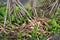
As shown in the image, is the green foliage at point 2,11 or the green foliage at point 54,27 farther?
the green foliage at point 2,11

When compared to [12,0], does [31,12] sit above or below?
below

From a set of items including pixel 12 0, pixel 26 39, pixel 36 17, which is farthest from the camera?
pixel 36 17

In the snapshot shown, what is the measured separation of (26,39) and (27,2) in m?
0.91

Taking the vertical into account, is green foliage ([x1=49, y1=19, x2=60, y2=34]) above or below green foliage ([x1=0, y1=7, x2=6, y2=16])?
below

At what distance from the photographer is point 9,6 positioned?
3.45 m

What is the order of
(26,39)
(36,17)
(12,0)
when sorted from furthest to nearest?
(36,17) < (12,0) < (26,39)

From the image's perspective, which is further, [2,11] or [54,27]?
[2,11]

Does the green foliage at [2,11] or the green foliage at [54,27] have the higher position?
the green foliage at [2,11]

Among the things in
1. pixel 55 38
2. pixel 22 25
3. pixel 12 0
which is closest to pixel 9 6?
pixel 12 0

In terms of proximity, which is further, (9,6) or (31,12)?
(31,12)

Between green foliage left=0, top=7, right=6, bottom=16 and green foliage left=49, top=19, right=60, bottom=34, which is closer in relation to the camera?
green foliage left=49, top=19, right=60, bottom=34

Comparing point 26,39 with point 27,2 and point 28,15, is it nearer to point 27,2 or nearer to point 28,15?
point 28,15

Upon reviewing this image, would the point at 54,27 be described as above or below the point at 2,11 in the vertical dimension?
below

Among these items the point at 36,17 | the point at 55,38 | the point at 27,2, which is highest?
the point at 27,2
